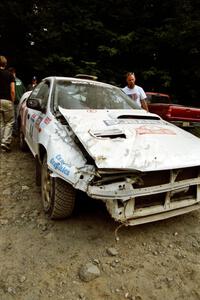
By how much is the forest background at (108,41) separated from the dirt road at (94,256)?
424 inches

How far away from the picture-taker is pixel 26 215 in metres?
3.02

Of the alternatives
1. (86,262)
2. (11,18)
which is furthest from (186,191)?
(11,18)

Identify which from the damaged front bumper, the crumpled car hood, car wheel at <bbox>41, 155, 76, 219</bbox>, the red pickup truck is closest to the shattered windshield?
the crumpled car hood

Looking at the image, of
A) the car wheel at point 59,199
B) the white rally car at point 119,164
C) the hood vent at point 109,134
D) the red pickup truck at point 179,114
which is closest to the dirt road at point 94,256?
the car wheel at point 59,199

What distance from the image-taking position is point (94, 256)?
2.39m

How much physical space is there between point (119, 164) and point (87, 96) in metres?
1.80

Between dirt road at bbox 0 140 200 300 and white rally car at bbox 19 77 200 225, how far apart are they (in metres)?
0.24

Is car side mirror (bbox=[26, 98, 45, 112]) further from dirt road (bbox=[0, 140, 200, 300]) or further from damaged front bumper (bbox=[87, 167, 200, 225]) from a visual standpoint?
damaged front bumper (bbox=[87, 167, 200, 225])

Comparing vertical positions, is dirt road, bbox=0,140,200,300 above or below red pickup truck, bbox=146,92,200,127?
below

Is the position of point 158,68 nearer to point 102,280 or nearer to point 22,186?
point 22,186

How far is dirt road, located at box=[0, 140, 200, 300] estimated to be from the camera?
6.62 ft

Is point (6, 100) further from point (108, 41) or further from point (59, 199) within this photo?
point (108, 41)

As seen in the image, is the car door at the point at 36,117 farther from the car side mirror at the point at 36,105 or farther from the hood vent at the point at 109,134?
the hood vent at the point at 109,134

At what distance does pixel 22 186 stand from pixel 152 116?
200cm
